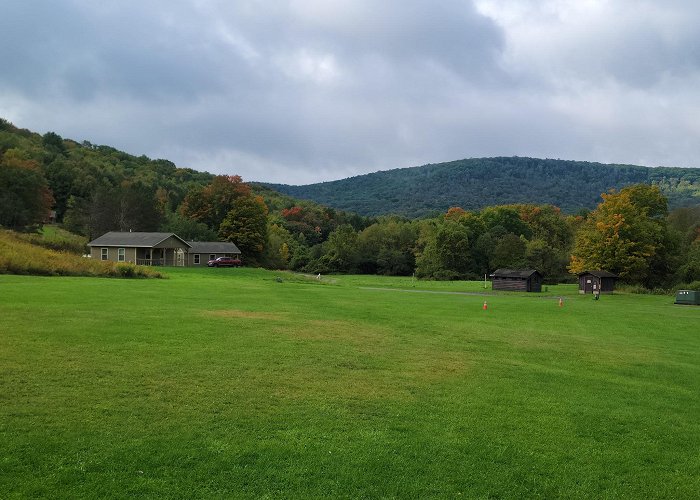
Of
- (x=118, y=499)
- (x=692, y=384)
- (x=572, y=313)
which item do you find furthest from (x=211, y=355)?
(x=572, y=313)

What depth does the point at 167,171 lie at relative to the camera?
171 m

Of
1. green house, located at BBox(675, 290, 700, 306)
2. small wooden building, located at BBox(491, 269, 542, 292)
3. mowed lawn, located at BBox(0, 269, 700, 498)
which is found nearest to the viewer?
mowed lawn, located at BBox(0, 269, 700, 498)

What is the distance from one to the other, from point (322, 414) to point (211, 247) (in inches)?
2960

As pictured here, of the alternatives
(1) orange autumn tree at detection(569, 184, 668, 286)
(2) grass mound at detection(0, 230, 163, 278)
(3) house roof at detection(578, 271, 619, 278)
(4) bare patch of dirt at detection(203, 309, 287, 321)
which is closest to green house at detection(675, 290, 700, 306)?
(3) house roof at detection(578, 271, 619, 278)

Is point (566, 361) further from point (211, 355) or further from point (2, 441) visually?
point (2, 441)

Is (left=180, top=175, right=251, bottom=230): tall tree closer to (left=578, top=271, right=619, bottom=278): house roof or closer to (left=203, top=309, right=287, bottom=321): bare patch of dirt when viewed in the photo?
(left=578, top=271, right=619, bottom=278): house roof

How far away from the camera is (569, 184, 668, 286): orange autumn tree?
197 ft

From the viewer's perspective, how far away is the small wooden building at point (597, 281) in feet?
183

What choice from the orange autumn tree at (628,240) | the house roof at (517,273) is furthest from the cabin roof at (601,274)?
the house roof at (517,273)

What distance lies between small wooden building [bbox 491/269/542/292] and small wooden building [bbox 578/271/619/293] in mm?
4403

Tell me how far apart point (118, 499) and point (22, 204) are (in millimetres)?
81161

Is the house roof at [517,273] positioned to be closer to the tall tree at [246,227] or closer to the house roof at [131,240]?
the house roof at [131,240]

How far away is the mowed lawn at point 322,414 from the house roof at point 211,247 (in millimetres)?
63782

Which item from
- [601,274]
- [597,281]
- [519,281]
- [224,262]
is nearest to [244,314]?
[519,281]
